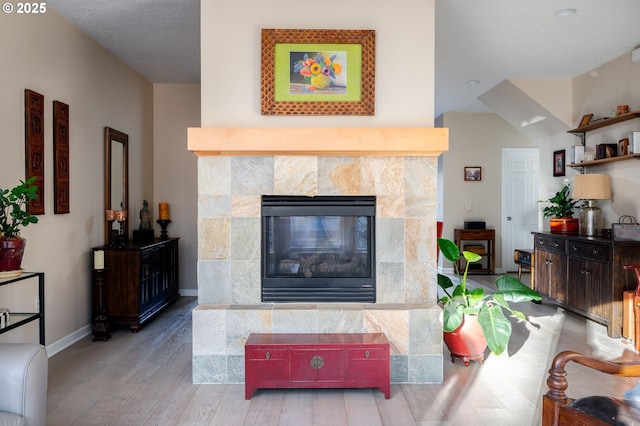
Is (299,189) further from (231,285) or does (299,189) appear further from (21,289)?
(21,289)

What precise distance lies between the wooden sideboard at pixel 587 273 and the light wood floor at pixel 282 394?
0.47 metres

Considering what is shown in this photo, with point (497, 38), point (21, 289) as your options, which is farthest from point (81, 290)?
point (497, 38)

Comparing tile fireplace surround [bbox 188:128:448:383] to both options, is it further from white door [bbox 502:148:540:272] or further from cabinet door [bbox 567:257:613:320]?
white door [bbox 502:148:540:272]

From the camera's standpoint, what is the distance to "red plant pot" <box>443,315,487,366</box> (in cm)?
321

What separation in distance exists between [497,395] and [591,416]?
1.27 meters

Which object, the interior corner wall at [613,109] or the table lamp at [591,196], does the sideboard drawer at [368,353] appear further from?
the interior corner wall at [613,109]

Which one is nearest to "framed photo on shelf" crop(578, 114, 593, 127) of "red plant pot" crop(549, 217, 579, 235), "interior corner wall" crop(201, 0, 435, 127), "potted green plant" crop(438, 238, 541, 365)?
"red plant pot" crop(549, 217, 579, 235)

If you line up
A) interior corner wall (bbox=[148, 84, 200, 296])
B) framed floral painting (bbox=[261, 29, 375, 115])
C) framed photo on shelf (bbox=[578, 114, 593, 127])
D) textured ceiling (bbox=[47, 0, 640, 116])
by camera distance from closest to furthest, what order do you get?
framed floral painting (bbox=[261, 29, 375, 115]) < textured ceiling (bbox=[47, 0, 640, 116]) < framed photo on shelf (bbox=[578, 114, 593, 127]) < interior corner wall (bbox=[148, 84, 200, 296])

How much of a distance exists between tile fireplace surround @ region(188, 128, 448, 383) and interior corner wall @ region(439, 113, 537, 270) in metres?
4.65

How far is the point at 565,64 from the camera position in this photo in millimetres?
4855

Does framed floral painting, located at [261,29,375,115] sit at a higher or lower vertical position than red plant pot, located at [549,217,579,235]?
higher

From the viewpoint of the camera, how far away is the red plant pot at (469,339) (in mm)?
3213

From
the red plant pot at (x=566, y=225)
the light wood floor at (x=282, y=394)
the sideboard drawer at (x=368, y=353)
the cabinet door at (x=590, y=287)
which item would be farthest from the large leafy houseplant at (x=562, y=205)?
the sideboard drawer at (x=368, y=353)

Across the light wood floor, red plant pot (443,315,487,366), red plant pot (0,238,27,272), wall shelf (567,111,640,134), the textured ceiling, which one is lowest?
the light wood floor
